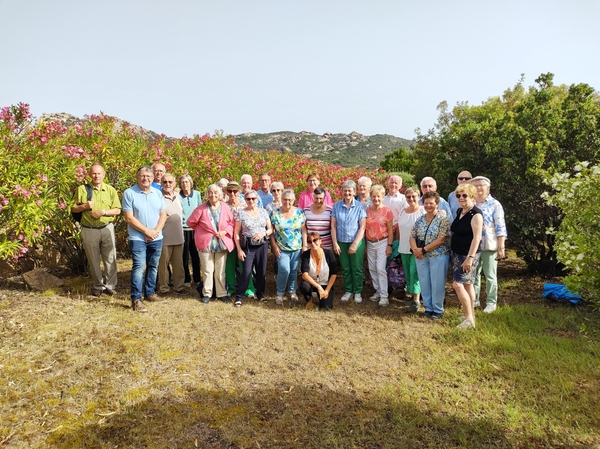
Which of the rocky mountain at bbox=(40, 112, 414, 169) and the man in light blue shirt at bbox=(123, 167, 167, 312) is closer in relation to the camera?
the man in light blue shirt at bbox=(123, 167, 167, 312)

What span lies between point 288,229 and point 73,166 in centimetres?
331

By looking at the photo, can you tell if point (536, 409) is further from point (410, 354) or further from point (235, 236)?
point (235, 236)

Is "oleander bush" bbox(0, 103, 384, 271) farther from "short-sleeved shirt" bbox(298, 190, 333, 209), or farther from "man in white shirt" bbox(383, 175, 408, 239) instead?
"man in white shirt" bbox(383, 175, 408, 239)

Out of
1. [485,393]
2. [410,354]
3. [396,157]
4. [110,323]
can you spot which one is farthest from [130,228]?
[396,157]

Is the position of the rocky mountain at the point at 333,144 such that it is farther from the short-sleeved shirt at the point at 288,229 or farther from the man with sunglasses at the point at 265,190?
the short-sleeved shirt at the point at 288,229

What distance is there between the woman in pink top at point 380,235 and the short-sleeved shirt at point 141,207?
10.0 feet

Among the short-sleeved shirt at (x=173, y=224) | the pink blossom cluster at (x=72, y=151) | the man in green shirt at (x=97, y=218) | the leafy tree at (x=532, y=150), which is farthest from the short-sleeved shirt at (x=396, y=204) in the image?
the pink blossom cluster at (x=72, y=151)

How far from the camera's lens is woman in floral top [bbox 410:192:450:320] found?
16.3ft

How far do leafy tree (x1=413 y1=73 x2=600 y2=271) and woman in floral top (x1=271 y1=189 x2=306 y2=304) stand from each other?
4.02m

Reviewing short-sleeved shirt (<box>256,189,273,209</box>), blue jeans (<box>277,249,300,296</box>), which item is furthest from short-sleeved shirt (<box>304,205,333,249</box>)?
short-sleeved shirt (<box>256,189,273,209</box>)

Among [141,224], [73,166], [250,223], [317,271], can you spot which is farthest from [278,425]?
[73,166]

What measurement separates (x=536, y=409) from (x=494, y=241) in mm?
2451

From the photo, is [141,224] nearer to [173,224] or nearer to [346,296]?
[173,224]

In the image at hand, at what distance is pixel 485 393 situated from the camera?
342cm
